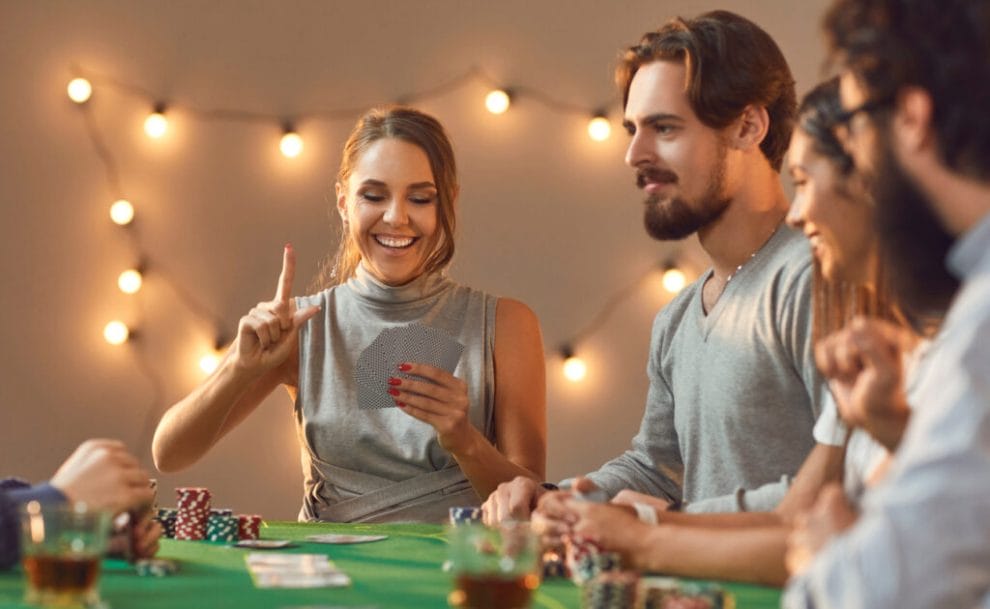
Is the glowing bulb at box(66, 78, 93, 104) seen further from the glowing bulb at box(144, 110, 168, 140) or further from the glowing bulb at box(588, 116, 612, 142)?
the glowing bulb at box(588, 116, 612, 142)

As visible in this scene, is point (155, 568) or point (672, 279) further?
point (672, 279)

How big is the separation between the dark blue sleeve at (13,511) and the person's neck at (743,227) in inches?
56.6

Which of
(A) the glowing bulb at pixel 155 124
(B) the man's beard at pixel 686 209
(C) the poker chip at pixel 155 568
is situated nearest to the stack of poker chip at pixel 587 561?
(C) the poker chip at pixel 155 568

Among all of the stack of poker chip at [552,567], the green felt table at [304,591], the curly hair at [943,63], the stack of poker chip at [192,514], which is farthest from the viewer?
the stack of poker chip at [192,514]

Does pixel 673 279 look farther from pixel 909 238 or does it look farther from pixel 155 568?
pixel 909 238

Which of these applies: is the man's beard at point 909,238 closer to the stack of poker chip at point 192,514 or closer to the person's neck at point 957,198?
the person's neck at point 957,198

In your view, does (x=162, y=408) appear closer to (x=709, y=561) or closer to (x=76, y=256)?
(x=76, y=256)

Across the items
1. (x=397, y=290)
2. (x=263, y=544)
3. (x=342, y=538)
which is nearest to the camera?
(x=263, y=544)

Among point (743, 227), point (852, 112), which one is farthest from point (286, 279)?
point (852, 112)

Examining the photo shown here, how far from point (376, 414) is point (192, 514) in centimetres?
87

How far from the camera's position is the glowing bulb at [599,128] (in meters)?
3.82

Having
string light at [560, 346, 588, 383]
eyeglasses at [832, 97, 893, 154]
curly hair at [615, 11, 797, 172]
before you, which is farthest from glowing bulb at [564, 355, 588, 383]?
eyeglasses at [832, 97, 893, 154]

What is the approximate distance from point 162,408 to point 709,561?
7.88 feet

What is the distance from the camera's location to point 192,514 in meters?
2.05
